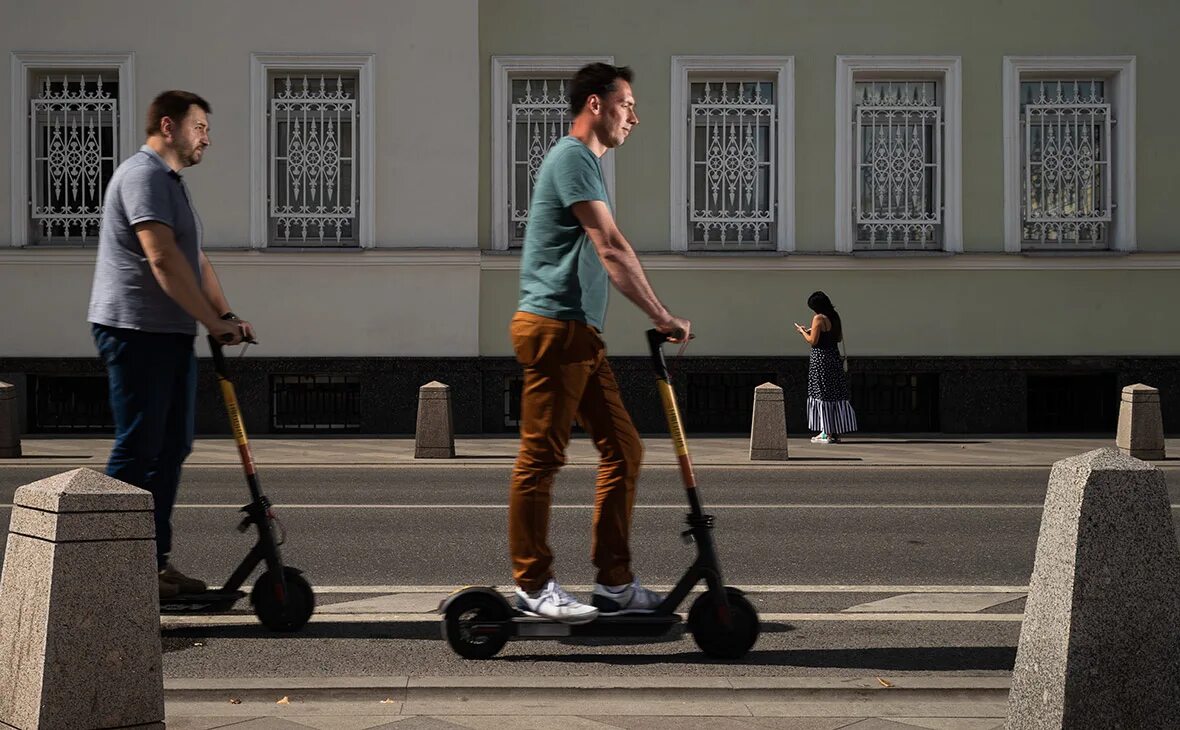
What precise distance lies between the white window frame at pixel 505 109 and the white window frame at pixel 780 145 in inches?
29.0

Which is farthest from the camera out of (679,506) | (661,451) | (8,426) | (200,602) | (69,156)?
(69,156)

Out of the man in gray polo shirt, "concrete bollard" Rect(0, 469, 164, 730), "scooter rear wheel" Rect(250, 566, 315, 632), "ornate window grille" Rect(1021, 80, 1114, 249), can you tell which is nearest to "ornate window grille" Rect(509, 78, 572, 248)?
"ornate window grille" Rect(1021, 80, 1114, 249)

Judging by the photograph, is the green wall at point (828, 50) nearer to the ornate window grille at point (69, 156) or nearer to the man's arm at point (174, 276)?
the ornate window grille at point (69, 156)

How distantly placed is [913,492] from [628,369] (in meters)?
6.73

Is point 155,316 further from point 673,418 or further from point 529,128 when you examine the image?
point 529,128

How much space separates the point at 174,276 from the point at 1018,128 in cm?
1481

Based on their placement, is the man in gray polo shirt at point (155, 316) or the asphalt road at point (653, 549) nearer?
the asphalt road at point (653, 549)

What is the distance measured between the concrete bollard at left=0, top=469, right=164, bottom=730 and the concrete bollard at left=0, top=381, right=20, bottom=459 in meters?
11.4

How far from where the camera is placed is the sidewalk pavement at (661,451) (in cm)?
1550

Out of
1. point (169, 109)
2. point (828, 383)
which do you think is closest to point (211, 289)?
point (169, 109)

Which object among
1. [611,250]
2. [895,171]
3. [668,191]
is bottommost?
[611,250]

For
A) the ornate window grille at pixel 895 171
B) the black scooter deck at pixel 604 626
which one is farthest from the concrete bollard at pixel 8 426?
the black scooter deck at pixel 604 626

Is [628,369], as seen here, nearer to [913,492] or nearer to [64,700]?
[913,492]

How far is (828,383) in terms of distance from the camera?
59.0 ft
